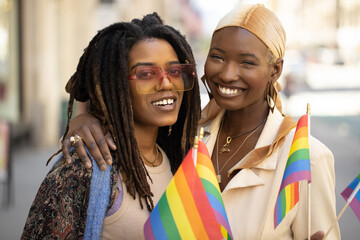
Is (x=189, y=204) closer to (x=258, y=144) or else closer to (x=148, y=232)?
(x=148, y=232)

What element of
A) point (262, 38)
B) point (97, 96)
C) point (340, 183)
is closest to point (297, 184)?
point (262, 38)

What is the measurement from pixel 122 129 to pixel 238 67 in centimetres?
75

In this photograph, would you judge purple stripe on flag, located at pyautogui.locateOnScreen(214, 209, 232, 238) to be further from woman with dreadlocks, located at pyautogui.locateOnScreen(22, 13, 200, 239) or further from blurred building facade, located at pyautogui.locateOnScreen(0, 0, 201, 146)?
blurred building facade, located at pyautogui.locateOnScreen(0, 0, 201, 146)

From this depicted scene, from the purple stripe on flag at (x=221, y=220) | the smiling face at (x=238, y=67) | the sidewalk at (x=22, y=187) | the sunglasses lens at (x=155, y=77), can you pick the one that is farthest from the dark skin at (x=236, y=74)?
the sidewalk at (x=22, y=187)

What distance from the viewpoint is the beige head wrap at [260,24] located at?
2.90 m

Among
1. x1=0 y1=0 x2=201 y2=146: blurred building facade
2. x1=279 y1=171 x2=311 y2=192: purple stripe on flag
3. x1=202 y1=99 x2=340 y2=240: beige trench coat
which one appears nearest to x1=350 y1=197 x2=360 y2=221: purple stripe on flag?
x1=202 y1=99 x2=340 y2=240: beige trench coat

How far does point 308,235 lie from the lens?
257cm

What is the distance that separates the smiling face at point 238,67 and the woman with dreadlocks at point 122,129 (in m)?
0.16

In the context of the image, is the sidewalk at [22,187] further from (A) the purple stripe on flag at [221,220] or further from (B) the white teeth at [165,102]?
(A) the purple stripe on flag at [221,220]

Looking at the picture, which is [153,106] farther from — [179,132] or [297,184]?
[297,184]

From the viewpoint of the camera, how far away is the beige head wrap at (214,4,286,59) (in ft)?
9.51

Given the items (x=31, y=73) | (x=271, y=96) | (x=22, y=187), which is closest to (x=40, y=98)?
(x=31, y=73)

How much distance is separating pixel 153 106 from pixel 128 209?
58cm

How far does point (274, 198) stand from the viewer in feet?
9.11
